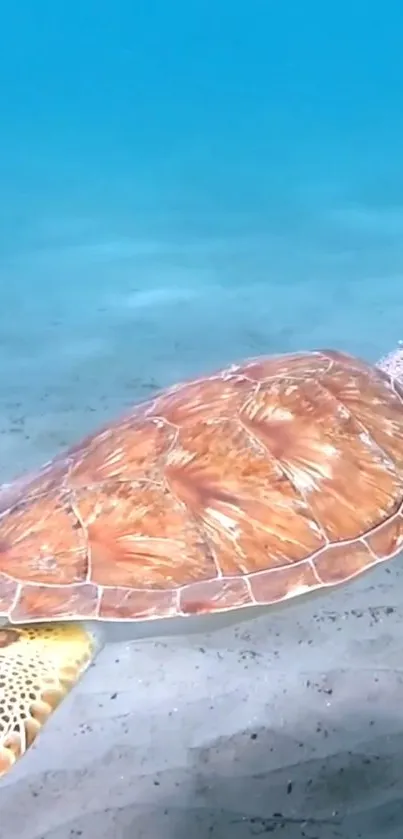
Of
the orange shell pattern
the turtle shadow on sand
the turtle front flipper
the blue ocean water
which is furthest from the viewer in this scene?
the blue ocean water

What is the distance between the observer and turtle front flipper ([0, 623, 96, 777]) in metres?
1.71

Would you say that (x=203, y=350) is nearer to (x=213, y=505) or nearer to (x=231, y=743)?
(x=231, y=743)

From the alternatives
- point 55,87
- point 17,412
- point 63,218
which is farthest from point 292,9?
point 17,412

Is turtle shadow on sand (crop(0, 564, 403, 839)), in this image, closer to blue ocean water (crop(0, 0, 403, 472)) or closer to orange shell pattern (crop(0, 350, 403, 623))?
orange shell pattern (crop(0, 350, 403, 623))

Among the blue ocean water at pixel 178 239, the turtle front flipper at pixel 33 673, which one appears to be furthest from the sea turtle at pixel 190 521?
the blue ocean water at pixel 178 239

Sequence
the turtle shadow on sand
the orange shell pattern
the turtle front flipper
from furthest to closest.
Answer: the turtle shadow on sand, the orange shell pattern, the turtle front flipper

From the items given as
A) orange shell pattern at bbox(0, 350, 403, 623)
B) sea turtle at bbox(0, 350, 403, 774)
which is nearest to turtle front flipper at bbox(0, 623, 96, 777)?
sea turtle at bbox(0, 350, 403, 774)

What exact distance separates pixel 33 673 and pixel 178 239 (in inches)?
266

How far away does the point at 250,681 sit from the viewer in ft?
8.00

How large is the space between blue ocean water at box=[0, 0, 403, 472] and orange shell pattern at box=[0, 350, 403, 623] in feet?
5.61

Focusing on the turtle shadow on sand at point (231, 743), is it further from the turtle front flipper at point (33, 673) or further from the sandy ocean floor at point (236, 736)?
the turtle front flipper at point (33, 673)

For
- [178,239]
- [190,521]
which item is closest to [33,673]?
[190,521]

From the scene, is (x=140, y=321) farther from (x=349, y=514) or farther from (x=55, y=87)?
(x=55, y=87)

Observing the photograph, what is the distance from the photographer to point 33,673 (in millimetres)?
1812
